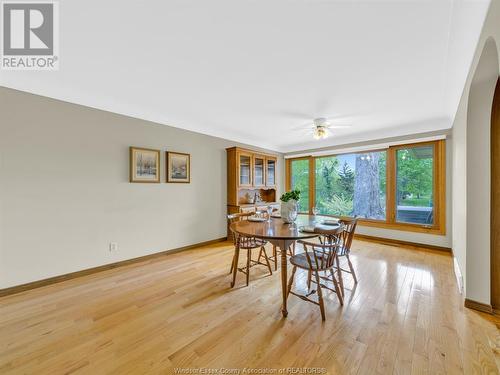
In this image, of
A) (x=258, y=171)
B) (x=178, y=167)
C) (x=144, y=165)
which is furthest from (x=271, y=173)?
(x=144, y=165)

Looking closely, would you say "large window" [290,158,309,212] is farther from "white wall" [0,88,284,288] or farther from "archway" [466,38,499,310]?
"archway" [466,38,499,310]

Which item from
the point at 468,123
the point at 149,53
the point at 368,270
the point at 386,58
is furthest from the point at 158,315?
the point at 468,123

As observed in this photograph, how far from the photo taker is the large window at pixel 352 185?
457 centimetres

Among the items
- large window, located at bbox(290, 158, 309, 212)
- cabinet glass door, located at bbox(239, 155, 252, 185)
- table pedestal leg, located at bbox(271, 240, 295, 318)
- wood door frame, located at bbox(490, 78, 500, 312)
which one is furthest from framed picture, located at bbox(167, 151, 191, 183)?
wood door frame, located at bbox(490, 78, 500, 312)

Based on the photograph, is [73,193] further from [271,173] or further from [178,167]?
[271,173]

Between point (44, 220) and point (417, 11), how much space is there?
4104 millimetres

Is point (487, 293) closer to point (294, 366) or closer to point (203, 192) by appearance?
point (294, 366)

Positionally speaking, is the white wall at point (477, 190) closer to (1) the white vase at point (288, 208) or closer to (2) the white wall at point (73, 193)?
(1) the white vase at point (288, 208)

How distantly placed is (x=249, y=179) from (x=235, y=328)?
3.32 metres

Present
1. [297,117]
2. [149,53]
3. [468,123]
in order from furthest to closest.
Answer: [297,117], [468,123], [149,53]

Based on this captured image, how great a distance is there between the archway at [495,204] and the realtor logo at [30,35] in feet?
12.1

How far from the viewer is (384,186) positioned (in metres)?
4.48

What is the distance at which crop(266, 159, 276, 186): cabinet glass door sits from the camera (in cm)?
534

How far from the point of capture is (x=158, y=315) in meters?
1.92
